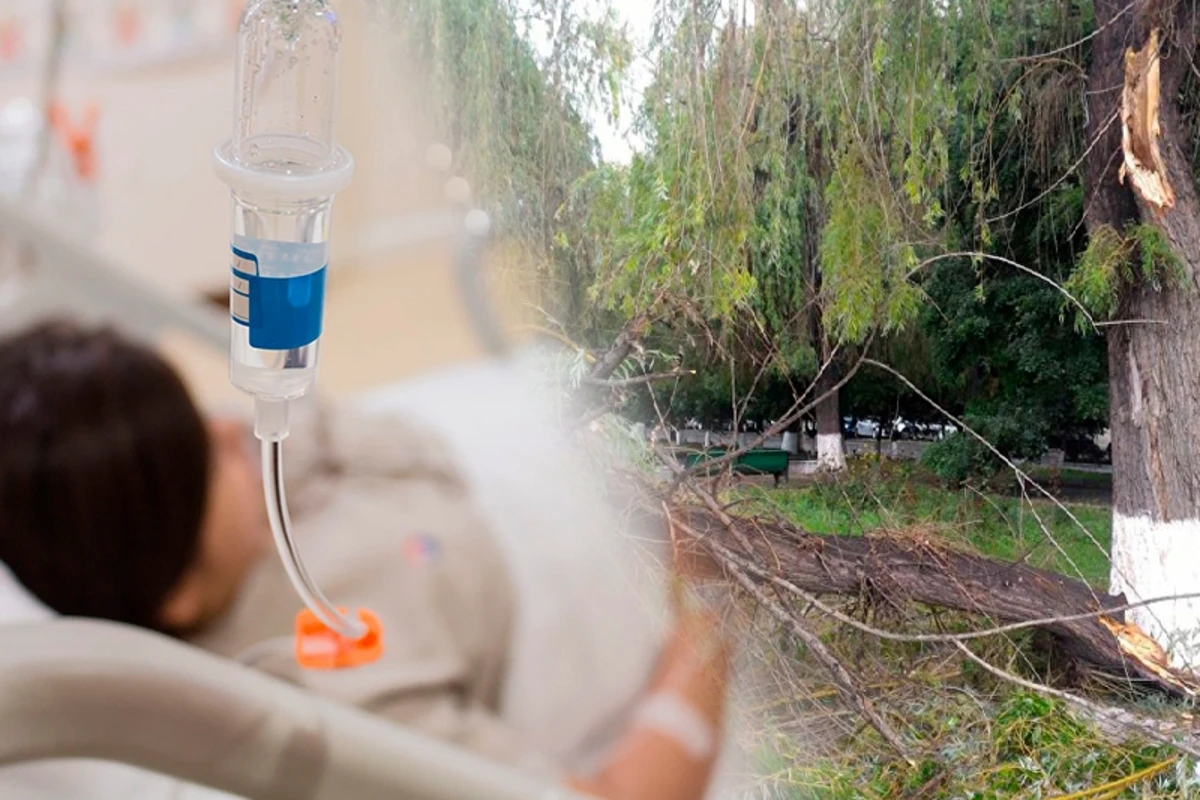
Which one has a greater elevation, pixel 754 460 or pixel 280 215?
pixel 280 215

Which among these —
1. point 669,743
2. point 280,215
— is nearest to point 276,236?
point 280,215

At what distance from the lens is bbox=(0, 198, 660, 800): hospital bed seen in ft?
1.23

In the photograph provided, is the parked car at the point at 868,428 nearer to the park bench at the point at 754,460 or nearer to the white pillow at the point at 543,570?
the park bench at the point at 754,460

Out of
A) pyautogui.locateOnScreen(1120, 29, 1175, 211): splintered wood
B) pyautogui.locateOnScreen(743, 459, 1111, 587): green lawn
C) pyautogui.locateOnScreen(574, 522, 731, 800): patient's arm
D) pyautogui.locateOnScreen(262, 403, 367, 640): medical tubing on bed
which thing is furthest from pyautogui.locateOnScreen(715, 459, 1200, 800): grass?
pyautogui.locateOnScreen(262, 403, 367, 640): medical tubing on bed

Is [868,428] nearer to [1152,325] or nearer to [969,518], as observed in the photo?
[969,518]

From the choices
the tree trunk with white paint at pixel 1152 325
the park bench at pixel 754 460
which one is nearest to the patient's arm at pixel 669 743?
the park bench at pixel 754 460

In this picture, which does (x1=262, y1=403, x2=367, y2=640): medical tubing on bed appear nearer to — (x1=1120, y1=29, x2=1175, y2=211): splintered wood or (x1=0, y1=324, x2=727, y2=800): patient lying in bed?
(x1=0, y1=324, x2=727, y2=800): patient lying in bed

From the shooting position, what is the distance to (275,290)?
1.38ft

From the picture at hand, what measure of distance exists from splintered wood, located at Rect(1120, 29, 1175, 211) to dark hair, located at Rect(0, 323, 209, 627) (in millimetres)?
1061

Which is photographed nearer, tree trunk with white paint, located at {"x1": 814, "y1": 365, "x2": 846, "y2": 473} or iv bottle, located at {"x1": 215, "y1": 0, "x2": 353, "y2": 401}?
iv bottle, located at {"x1": 215, "y1": 0, "x2": 353, "y2": 401}

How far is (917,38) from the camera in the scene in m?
1.18

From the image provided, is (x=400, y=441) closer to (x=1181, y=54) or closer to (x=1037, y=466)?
(x=1037, y=466)

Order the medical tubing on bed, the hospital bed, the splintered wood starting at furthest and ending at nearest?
the splintered wood
the medical tubing on bed
the hospital bed

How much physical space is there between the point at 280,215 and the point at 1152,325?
1.06 meters
